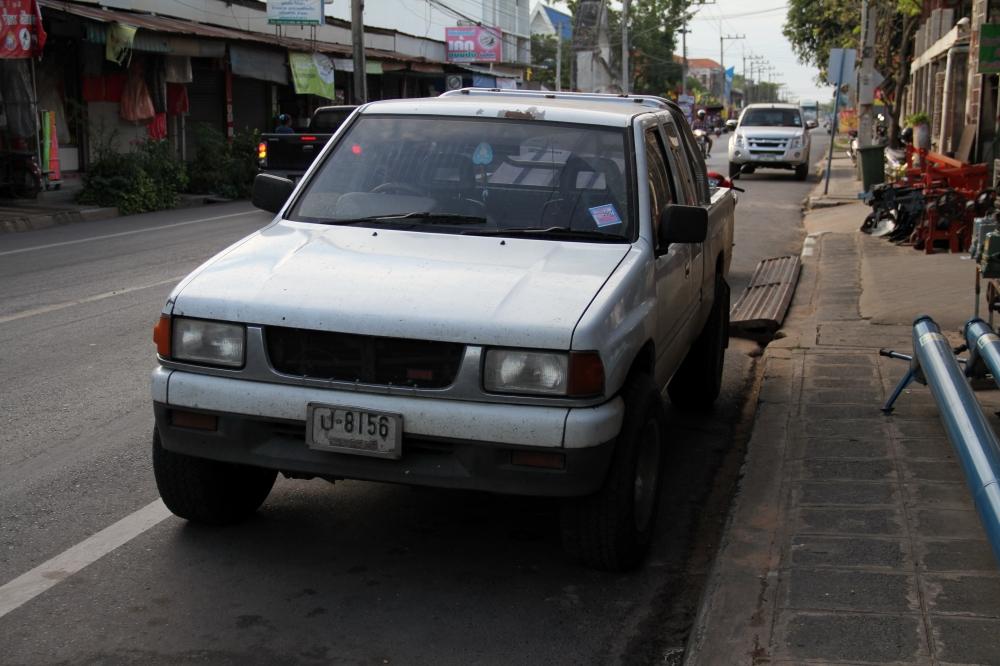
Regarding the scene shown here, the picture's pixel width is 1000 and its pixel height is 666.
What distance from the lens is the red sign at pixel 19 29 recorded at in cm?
1842

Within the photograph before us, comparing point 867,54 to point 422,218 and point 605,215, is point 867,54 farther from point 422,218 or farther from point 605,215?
point 422,218

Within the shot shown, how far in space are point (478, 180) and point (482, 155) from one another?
0.45 feet

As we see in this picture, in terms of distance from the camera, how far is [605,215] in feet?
16.6

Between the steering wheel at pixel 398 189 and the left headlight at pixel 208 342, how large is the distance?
1.29 meters

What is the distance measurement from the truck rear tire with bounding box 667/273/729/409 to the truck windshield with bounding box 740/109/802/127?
25349 millimetres

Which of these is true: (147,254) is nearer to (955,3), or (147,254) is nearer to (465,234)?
(465,234)

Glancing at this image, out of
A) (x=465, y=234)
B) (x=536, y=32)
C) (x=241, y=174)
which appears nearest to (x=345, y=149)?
(x=465, y=234)

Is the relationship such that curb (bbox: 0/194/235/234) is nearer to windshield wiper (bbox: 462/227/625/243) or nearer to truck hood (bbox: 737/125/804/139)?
windshield wiper (bbox: 462/227/625/243)

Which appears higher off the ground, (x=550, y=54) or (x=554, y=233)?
(x=550, y=54)

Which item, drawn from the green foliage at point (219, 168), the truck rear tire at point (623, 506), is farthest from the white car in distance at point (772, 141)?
the truck rear tire at point (623, 506)

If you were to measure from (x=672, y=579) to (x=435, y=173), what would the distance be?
6.73ft

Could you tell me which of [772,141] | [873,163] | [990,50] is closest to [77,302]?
[990,50]

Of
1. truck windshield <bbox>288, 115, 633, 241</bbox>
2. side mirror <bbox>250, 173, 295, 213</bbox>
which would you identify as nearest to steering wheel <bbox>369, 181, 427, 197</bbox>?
truck windshield <bbox>288, 115, 633, 241</bbox>

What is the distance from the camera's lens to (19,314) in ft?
31.9
